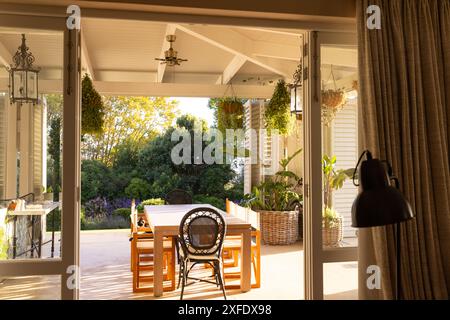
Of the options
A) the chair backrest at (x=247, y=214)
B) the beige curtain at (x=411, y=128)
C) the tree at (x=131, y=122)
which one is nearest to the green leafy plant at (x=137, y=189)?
the tree at (x=131, y=122)

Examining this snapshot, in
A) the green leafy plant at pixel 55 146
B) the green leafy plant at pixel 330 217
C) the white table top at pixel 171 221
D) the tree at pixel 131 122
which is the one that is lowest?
the white table top at pixel 171 221

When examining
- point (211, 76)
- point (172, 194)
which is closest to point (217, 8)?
point (172, 194)

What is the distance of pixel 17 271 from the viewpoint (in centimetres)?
254

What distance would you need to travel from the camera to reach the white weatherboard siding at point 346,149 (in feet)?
9.50

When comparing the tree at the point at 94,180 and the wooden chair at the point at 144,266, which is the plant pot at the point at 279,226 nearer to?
the wooden chair at the point at 144,266

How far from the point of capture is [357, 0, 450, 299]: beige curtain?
252 cm

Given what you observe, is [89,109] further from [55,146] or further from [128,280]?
[55,146]

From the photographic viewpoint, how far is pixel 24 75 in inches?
103

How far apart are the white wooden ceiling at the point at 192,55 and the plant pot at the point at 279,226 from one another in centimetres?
207

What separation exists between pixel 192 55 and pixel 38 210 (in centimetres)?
429

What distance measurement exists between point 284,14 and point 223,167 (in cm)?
742

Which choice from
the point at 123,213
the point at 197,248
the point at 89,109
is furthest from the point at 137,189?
the point at 197,248

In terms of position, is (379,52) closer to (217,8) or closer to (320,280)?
(217,8)

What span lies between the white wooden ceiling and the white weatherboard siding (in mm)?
286
